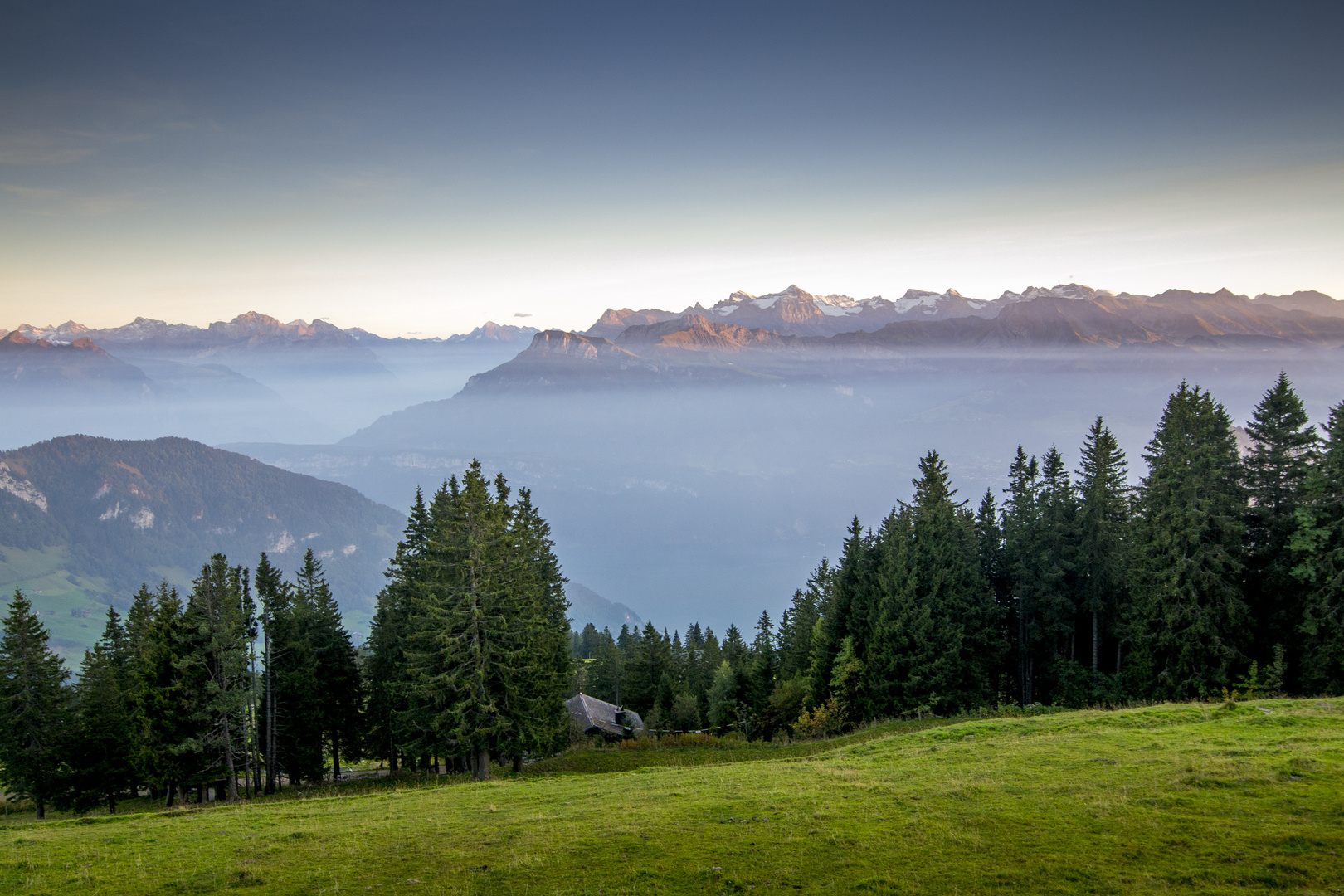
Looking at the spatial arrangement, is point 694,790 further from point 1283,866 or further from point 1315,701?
point 1315,701

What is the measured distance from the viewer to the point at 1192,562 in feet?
112

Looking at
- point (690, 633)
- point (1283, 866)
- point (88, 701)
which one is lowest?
point (690, 633)

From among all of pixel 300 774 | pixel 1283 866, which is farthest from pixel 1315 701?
pixel 300 774

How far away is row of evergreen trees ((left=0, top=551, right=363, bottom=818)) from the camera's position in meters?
34.0

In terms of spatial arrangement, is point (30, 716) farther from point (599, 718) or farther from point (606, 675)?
point (606, 675)

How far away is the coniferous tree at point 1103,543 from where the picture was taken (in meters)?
41.3

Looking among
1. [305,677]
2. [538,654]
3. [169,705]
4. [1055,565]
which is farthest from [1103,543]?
[169,705]

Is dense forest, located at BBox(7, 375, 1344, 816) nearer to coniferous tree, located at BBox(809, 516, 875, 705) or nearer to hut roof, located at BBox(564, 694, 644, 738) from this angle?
coniferous tree, located at BBox(809, 516, 875, 705)

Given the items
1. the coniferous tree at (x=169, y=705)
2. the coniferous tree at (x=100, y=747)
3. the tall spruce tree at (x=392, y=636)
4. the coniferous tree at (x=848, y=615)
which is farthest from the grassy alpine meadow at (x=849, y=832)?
the coniferous tree at (x=100, y=747)

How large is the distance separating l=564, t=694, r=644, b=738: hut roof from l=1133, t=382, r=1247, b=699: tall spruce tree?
39201 mm

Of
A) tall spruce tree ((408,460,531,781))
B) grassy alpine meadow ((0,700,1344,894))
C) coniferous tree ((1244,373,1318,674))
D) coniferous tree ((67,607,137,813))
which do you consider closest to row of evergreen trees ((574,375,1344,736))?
coniferous tree ((1244,373,1318,674))

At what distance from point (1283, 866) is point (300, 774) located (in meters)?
47.6

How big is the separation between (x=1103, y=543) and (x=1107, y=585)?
8.56 ft

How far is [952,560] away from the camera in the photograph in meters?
41.7
